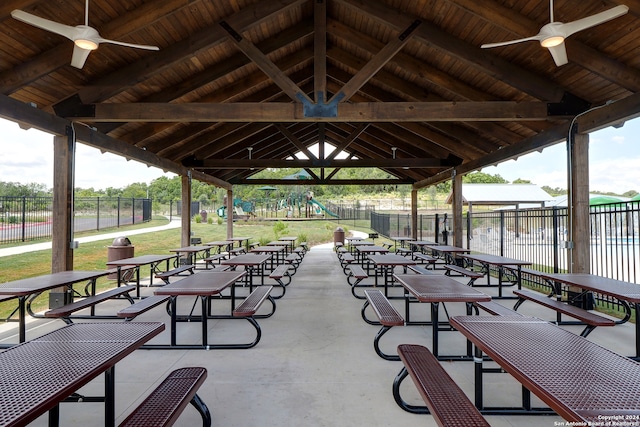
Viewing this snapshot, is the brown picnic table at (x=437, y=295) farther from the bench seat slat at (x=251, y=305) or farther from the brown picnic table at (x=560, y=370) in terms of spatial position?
the bench seat slat at (x=251, y=305)

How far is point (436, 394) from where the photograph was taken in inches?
79.7

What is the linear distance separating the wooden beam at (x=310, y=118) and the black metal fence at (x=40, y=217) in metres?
10.9

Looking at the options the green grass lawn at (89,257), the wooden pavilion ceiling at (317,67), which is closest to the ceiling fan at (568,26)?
the wooden pavilion ceiling at (317,67)

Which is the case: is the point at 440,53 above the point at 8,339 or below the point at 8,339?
above

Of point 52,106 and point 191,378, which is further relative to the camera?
point 52,106

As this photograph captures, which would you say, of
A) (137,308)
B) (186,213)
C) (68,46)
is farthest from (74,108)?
(186,213)

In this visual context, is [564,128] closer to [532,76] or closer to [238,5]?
[532,76]

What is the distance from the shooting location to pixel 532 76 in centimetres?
567

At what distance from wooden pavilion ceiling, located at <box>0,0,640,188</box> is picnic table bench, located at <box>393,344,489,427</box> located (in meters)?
4.14

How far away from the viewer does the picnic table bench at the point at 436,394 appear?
1778 mm

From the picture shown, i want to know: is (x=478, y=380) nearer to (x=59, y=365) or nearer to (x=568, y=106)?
(x=59, y=365)

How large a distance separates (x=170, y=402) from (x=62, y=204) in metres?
5.37

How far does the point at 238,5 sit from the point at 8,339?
17.9 ft

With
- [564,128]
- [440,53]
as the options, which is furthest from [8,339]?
[564,128]
